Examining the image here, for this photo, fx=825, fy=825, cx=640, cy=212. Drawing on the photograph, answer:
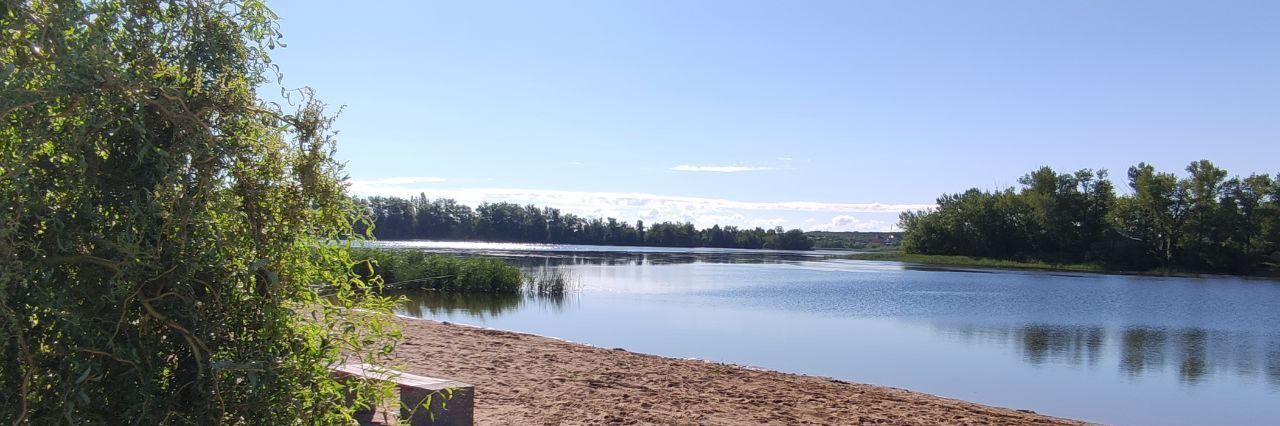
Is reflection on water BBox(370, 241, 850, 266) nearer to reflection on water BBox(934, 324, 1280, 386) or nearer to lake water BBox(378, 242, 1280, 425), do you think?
lake water BBox(378, 242, 1280, 425)

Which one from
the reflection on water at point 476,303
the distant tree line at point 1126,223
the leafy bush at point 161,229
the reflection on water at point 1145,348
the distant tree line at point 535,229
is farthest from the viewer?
the distant tree line at point 535,229

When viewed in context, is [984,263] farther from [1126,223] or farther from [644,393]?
[644,393]

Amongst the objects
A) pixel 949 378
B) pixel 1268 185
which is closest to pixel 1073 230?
pixel 1268 185

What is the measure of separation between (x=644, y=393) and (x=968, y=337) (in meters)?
11.7

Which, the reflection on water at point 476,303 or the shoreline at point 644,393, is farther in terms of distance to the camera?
the reflection on water at point 476,303

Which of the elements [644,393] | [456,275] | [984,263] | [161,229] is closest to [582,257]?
[984,263]

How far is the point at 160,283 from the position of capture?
2.26 metres

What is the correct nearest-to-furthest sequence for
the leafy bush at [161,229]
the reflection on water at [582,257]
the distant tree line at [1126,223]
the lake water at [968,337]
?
1. the leafy bush at [161,229]
2. the lake water at [968,337]
3. the reflection on water at [582,257]
4. the distant tree line at [1126,223]

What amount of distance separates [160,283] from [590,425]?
4042mm

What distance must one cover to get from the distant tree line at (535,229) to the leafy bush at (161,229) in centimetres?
7767

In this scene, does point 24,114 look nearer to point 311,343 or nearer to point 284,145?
point 284,145

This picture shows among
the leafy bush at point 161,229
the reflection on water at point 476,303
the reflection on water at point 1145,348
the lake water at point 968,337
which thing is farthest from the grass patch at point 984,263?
the leafy bush at point 161,229

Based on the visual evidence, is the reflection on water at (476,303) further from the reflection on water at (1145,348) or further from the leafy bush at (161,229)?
the leafy bush at (161,229)

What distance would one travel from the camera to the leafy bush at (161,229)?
2.11m
